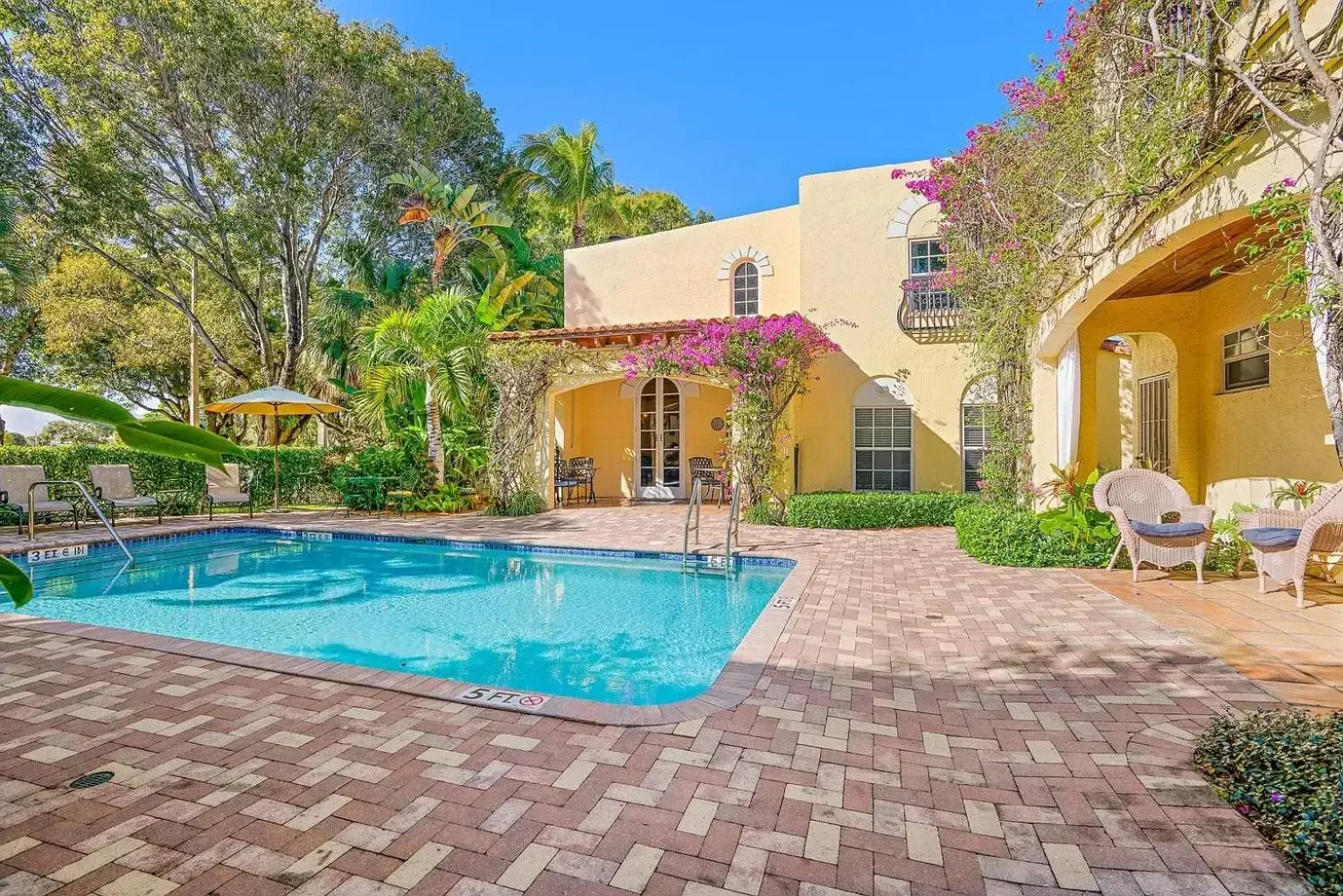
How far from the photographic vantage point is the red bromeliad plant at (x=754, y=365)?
11867 millimetres

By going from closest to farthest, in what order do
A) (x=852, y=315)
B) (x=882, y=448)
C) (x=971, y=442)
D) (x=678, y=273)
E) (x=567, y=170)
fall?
(x=971, y=442) < (x=882, y=448) < (x=852, y=315) < (x=678, y=273) < (x=567, y=170)

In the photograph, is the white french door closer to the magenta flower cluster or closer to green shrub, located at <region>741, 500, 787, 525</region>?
the magenta flower cluster

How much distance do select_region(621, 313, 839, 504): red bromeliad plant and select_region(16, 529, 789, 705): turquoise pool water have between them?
3.50m

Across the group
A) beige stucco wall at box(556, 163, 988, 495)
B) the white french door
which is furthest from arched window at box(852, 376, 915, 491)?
the white french door

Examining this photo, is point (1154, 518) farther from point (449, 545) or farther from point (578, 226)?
point (578, 226)

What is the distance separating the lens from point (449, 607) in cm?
772

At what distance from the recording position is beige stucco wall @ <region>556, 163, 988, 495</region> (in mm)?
13375

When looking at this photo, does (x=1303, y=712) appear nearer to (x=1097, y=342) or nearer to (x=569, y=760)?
(x=569, y=760)

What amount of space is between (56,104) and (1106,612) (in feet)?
73.2

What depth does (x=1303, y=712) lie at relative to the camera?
339cm

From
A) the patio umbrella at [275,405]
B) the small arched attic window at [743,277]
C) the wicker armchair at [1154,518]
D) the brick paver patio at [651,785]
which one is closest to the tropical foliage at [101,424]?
the brick paver patio at [651,785]

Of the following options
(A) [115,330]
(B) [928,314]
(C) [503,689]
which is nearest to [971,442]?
(B) [928,314]

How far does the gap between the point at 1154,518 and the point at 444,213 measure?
17.9 meters

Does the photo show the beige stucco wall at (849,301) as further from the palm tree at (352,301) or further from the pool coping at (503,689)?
the palm tree at (352,301)
